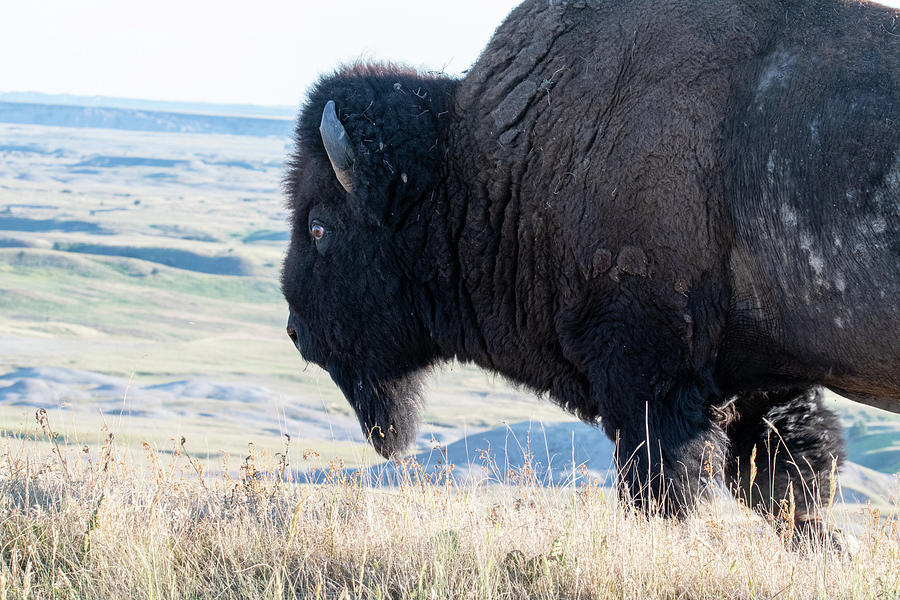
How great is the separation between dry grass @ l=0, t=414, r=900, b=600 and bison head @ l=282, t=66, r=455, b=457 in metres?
0.90

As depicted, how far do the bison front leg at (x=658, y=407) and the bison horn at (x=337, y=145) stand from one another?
171 centimetres

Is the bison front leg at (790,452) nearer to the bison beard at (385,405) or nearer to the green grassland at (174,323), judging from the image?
the green grassland at (174,323)

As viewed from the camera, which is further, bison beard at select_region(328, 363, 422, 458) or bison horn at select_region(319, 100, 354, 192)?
bison beard at select_region(328, 363, 422, 458)

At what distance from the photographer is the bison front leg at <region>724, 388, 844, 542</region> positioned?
529 cm

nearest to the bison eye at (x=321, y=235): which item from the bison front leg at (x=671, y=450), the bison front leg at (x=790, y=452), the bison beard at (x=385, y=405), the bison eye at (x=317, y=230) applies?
the bison eye at (x=317, y=230)

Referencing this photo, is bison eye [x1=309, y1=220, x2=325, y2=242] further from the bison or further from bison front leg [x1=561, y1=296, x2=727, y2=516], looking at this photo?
bison front leg [x1=561, y1=296, x2=727, y2=516]

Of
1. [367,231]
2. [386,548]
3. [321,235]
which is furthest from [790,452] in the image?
[321,235]

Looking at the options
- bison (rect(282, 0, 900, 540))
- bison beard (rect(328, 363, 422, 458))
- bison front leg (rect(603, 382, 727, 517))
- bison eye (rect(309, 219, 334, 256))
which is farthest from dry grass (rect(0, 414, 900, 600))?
bison eye (rect(309, 219, 334, 256))

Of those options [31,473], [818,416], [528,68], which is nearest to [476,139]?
[528,68]

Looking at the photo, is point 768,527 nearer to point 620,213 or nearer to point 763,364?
point 763,364

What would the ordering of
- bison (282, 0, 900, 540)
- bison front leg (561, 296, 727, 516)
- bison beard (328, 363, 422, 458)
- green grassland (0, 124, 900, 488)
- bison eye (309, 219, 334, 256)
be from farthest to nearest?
green grassland (0, 124, 900, 488)
bison beard (328, 363, 422, 458)
bison eye (309, 219, 334, 256)
bison front leg (561, 296, 727, 516)
bison (282, 0, 900, 540)

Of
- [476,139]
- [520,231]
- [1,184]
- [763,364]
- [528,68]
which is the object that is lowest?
[1,184]

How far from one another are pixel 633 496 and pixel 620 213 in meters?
1.36

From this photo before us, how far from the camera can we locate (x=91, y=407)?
1330 inches
